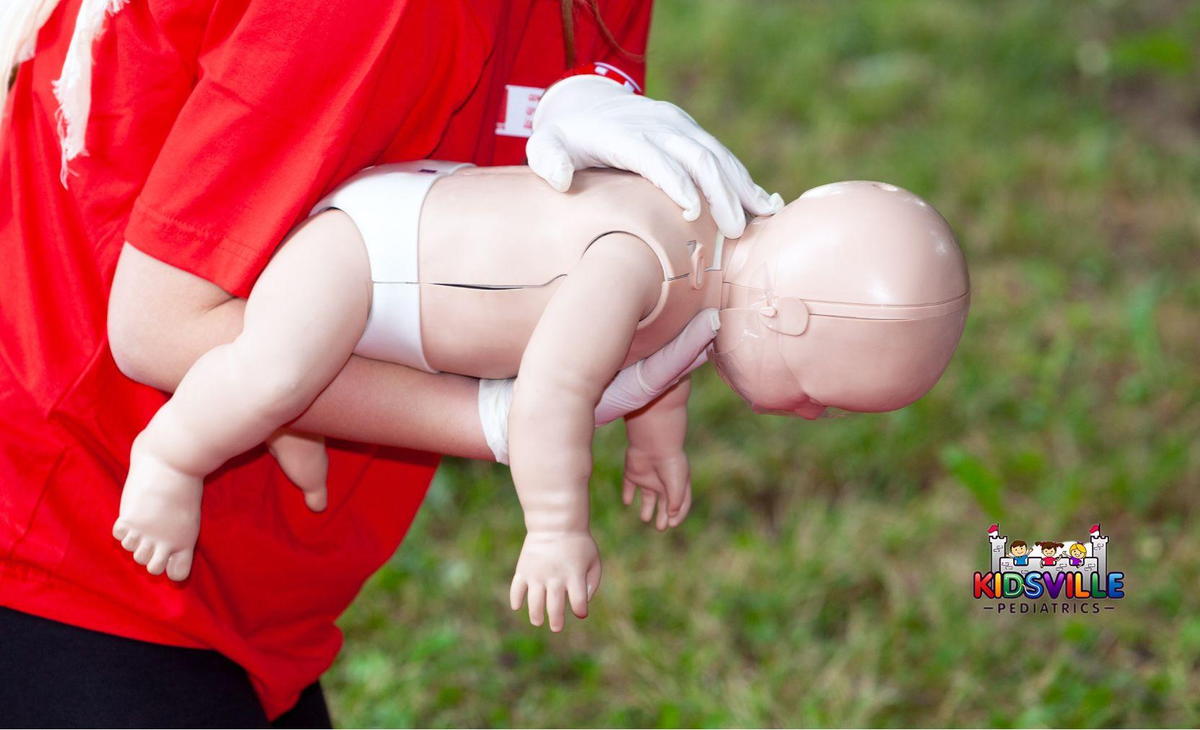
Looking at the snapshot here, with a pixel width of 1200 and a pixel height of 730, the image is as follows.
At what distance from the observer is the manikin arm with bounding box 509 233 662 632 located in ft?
3.25

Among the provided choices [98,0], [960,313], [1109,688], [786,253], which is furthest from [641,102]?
[1109,688]

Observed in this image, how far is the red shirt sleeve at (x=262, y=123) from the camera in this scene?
103 cm

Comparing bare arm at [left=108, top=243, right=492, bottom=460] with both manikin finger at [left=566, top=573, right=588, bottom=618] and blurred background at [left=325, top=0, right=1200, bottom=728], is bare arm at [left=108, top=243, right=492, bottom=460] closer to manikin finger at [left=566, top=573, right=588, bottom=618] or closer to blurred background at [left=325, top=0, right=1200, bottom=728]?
manikin finger at [left=566, top=573, right=588, bottom=618]

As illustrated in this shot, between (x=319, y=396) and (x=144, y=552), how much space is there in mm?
193

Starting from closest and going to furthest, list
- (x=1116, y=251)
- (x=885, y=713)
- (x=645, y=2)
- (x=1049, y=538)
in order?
1. (x=645, y=2)
2. (x=885, y=713)
3. (x=1049, y=538)
4. (x=1116, y=251)

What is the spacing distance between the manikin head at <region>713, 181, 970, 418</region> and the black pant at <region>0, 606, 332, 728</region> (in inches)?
24.4

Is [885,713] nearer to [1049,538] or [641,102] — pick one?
[1049,538]

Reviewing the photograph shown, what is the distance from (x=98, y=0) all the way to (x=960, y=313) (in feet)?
2.43

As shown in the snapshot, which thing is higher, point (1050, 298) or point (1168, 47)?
point (1168, 47)

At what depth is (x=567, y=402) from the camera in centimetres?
99

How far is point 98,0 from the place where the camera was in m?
1.11

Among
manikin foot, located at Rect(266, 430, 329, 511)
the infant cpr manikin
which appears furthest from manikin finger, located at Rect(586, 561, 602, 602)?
manikin foot, located at Rect(266, 430, 329, 511)

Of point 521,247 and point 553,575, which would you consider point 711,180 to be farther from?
point 553,575

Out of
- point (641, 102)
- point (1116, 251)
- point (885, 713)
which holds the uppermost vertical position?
point (641, 102)
